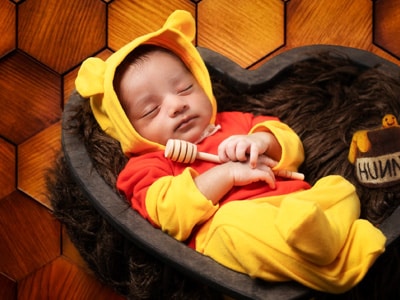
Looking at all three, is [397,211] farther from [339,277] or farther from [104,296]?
[104,296]

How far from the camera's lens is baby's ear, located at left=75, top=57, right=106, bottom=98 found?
42.8 inches

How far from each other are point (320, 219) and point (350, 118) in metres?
0.41

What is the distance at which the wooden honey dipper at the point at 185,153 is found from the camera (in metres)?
1.05

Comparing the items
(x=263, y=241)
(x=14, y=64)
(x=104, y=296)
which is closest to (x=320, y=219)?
(x=263, y=241)

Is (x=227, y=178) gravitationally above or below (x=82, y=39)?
above

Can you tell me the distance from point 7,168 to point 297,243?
734mm

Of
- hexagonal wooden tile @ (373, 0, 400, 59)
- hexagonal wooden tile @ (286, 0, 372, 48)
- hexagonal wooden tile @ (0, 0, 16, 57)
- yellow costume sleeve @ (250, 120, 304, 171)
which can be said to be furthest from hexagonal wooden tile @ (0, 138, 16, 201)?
hexagonal wooden tile @ (373, 0, 400, 59)

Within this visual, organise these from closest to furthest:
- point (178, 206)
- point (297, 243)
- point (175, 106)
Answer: point (297, 243) → point (178, 206) → point (175, 106)

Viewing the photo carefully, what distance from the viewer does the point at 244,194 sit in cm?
104

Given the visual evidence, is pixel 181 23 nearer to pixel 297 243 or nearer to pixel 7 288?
pixel 297 243

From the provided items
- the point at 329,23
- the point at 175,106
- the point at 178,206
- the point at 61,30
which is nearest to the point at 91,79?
the point at 175,106

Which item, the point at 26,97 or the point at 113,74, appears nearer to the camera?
the point at 113,74

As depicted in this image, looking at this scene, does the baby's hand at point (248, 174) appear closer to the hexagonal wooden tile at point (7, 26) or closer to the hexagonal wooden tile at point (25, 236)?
the hexagonal wooden tile at point (25, 236)

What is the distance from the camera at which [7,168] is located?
1.33 meters
